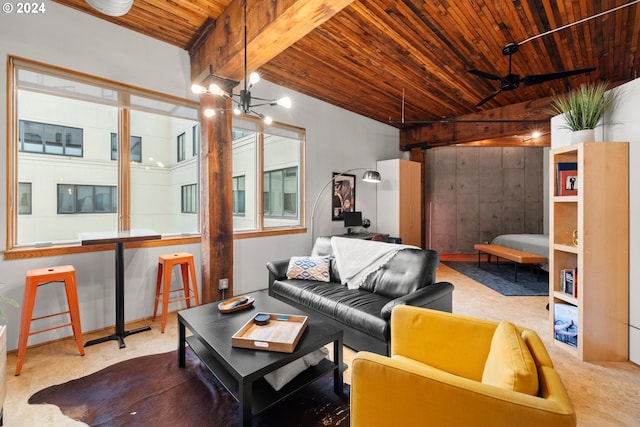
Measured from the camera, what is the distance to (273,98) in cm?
422

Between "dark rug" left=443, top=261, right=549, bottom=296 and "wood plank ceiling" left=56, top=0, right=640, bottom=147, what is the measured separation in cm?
300

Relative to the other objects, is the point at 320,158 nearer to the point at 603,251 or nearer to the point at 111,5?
the point at 111,5

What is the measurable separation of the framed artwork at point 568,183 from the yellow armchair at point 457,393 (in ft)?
6.28

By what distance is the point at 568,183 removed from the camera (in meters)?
2.61

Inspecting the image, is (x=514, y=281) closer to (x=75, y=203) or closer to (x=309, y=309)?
(x=309, y=309)

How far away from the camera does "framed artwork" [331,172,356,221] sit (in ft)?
17.1

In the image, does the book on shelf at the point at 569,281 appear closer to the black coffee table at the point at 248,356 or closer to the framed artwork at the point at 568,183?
the framed artwork at the point at 568,183

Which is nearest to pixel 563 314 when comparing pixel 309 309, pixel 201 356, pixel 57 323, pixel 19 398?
pixel 309 309

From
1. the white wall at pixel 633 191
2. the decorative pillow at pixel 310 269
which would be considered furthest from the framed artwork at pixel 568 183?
the decorative pillow at pixel 310 269

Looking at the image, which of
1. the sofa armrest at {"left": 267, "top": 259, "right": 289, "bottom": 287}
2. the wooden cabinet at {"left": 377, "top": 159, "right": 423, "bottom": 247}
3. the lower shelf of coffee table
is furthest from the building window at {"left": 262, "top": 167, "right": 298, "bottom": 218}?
the lower shelf of coffee table

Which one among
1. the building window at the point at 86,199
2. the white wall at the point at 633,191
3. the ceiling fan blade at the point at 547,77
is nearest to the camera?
the white wall at the point at 633,191

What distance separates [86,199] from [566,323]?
469 cm

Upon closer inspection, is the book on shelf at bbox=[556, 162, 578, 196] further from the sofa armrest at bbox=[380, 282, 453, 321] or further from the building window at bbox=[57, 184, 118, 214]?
the building window at bbox=[57, 184, 118, 214]

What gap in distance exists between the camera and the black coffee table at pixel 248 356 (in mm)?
1470
